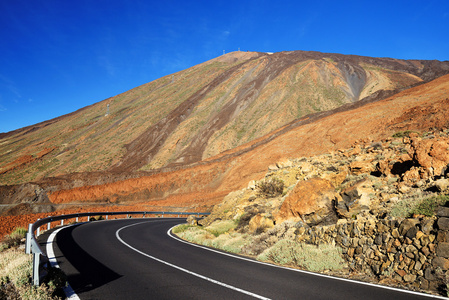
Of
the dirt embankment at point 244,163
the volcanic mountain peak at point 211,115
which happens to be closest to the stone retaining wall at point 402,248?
the dirt embankment at point 244,163

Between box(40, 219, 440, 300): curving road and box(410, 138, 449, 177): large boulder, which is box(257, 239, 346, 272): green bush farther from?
→ box(410, 138, 449, 177): large boulder

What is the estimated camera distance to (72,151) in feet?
279

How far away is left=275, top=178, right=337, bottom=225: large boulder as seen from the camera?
11516 millimetres

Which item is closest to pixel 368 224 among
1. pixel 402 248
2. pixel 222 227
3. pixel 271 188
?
pixel 402 248

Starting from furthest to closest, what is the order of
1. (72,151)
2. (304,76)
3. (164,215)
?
(72,151) → (304,76) → (164,215)

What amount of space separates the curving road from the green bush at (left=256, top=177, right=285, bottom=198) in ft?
27.0

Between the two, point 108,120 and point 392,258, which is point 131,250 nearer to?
point 392,258

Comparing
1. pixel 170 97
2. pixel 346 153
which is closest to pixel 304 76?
pixel 170 97

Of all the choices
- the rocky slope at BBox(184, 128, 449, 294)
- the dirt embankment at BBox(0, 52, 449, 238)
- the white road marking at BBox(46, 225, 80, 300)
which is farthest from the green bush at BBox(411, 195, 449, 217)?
the dirt embankment at BBox(0, 52, 449, 238)

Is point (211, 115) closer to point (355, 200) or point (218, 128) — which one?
point (218, 128)

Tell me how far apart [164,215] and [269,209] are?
26.6 metres

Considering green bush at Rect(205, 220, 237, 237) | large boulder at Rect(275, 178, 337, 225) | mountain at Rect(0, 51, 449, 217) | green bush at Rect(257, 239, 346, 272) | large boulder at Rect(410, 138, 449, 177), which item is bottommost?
green bush at Rect(205, 220, 237, 237)

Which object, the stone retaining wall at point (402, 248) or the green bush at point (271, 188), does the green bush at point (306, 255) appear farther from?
the green bush at point (271, 188)

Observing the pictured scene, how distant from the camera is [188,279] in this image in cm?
723
